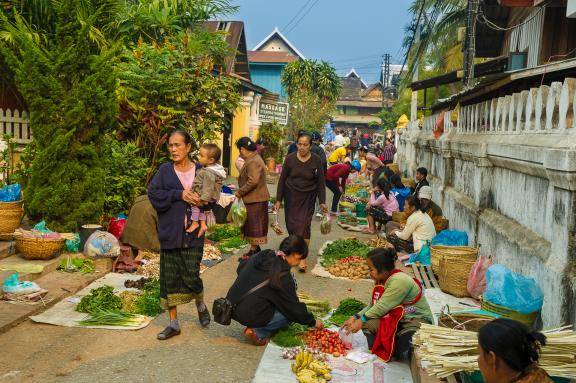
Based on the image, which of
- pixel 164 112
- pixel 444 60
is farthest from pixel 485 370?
pixel 444 60

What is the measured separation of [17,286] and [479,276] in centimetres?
521

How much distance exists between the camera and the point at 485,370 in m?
3.17

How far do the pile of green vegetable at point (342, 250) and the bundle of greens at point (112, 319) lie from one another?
3725 millimetres

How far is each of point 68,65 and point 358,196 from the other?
37.3 ft

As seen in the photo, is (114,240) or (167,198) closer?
(167,198)

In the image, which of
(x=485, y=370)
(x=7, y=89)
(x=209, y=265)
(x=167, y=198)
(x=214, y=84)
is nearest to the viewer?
(x=485, y=370)

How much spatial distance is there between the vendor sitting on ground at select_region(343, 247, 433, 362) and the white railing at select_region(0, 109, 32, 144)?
7336 millimetres

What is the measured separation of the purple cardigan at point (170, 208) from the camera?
5.93 metres

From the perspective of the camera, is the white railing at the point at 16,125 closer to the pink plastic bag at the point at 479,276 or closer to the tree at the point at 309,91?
the pink plastic bag at the point at 479,276

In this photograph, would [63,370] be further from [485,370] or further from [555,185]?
[555,185]

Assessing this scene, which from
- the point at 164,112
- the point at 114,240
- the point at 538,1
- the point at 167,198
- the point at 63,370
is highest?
the point at 538,1

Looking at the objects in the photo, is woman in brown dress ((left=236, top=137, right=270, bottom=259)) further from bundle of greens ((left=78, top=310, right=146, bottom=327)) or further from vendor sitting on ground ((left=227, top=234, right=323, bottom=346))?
vendor sitting on ground ((left=227, top=234, right=323, bottom=346))

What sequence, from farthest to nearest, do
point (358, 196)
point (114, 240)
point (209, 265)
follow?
point (358, 196) < point (209, 265) < point (114, 240)

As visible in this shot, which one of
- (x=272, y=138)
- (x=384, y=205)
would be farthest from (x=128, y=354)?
(x=272, y=138)
